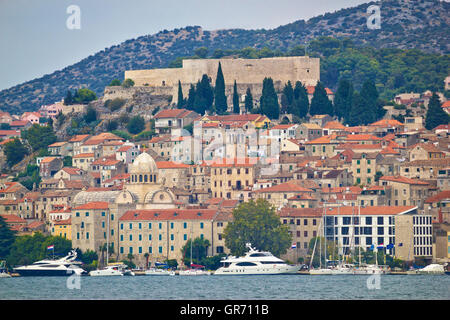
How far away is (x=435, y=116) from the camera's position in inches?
4771

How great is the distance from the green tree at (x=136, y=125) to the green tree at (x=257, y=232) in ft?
121

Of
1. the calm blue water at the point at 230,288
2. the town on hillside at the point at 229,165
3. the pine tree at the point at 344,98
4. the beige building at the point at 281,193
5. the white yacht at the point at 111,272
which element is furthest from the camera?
the pine tree at the point at 344,98

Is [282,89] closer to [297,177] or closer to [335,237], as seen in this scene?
[297,177]

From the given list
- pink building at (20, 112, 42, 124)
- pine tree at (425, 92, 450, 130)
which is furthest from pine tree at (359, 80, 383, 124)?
pink building at (20, 112, 42, 124)

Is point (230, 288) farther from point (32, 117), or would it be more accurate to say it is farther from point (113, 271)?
point (32, 117)

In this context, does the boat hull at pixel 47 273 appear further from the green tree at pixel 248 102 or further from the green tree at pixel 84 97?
the green tree at pixel 84 97

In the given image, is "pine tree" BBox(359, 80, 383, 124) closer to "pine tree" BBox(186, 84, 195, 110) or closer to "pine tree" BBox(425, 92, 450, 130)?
"pine tree" BBox(425, 92, 450, 130)

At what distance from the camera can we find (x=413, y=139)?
384ft

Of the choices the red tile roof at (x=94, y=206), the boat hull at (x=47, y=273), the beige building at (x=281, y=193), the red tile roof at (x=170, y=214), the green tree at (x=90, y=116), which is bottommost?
the boat hull at (x=47, y=273)

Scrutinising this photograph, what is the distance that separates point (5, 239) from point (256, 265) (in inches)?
758

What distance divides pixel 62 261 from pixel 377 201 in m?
22.9

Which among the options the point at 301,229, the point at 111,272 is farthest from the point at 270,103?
the point at 111,272

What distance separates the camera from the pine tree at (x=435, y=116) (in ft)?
397

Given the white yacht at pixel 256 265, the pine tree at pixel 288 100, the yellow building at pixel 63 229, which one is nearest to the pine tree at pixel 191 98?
the pine tree at pixel 288 100
